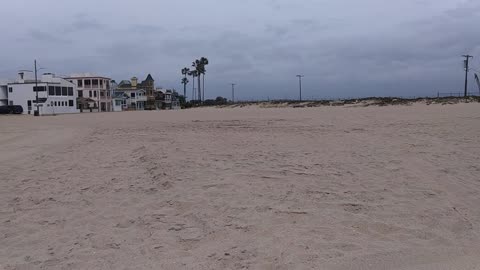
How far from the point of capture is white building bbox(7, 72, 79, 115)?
280 ft

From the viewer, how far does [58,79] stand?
8969cm

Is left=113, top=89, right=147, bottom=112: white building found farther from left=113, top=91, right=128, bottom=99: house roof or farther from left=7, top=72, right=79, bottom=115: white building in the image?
left=7, top=72, right=79, bottom=115: white building

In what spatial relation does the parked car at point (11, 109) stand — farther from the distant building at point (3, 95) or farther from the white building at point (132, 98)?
the white building at point (132, 98)

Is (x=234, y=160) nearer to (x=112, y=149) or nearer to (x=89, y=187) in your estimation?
(x=89, y=187)

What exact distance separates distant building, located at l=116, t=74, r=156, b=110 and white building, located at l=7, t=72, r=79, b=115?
25.5m

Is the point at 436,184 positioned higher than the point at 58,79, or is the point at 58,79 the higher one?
the point at 58,79

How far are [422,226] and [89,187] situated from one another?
4.89 m

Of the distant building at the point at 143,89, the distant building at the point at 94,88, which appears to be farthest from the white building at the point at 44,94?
the distant building at the point at 143,89

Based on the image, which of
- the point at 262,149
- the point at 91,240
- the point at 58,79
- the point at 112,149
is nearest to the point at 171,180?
the point at 91,240

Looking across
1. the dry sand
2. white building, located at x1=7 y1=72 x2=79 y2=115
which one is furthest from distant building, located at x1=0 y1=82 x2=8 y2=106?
the dry sand

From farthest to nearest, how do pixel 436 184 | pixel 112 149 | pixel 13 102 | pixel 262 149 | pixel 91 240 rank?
pixel 13 102, pixel 112 149, pixel 262 149, pixel 436 184, pixel 91 240

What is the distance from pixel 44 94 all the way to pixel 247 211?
87575mm

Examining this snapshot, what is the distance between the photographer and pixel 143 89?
392 ft

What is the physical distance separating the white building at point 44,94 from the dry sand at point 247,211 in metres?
81.2
